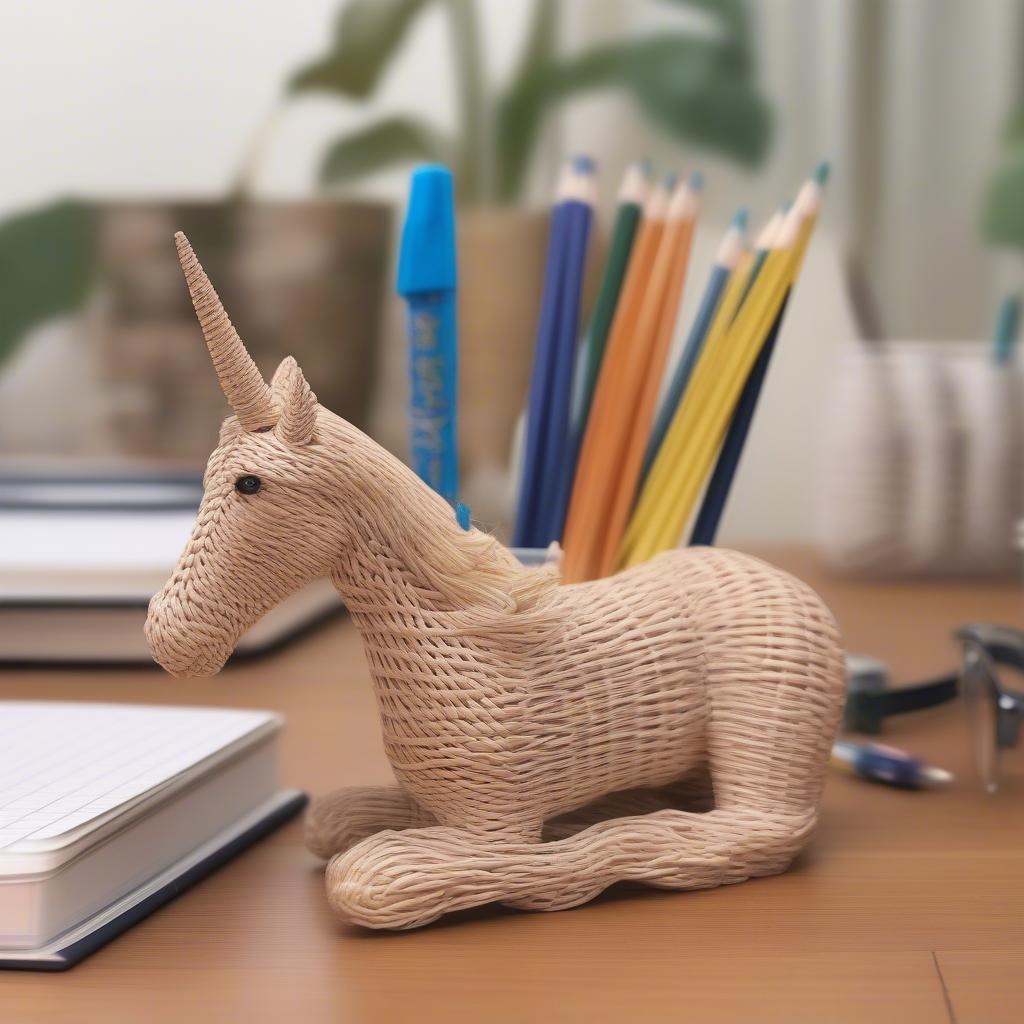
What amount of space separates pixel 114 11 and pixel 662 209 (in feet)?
2.20

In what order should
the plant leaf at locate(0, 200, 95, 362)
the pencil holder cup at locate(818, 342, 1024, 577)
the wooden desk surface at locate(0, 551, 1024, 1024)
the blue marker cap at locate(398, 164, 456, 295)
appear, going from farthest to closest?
the plant leaf at locate(0, 200, 95, 362), the pencil holder cup at locate(818, 342, 1024, 577), the blue marker cap at locate(398, 164, 456, 295), the wooden desk surface at locate(0, 551, 1024, 1024)

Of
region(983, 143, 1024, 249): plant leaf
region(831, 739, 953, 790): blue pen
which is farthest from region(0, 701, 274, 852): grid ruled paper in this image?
region(983, 143, 1024, 249): plant leaf

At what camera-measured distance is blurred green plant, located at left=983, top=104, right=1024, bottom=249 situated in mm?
1049

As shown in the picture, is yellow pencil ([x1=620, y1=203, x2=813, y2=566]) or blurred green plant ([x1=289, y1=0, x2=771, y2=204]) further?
blurred green plant ([x1=289, y1=0, x2=771, y2=204])

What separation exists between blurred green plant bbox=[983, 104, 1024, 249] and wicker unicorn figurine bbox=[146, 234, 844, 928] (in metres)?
0.75

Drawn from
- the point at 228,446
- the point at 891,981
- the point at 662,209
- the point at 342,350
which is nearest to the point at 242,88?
the point at 342,350

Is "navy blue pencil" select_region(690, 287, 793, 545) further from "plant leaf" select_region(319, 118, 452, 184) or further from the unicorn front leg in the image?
"plant leaf" select_region(319, 118, 452, 184)

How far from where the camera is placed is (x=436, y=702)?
1.16 ft

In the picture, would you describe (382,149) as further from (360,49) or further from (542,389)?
(542,389)

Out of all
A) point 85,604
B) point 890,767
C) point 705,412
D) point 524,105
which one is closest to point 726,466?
point 705,412

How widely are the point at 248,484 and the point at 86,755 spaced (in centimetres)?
13

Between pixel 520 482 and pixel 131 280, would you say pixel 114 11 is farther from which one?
pixel 520 482

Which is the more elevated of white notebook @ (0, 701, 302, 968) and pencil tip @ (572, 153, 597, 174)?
pencil tip @ (572, 153, 597, 174)

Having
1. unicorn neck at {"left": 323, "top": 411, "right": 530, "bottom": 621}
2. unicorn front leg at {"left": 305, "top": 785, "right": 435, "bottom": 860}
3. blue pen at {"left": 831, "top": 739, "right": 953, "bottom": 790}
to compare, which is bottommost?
blue pen at {"left": 831, "top": 739, "right": 953, "bottom": 790}
